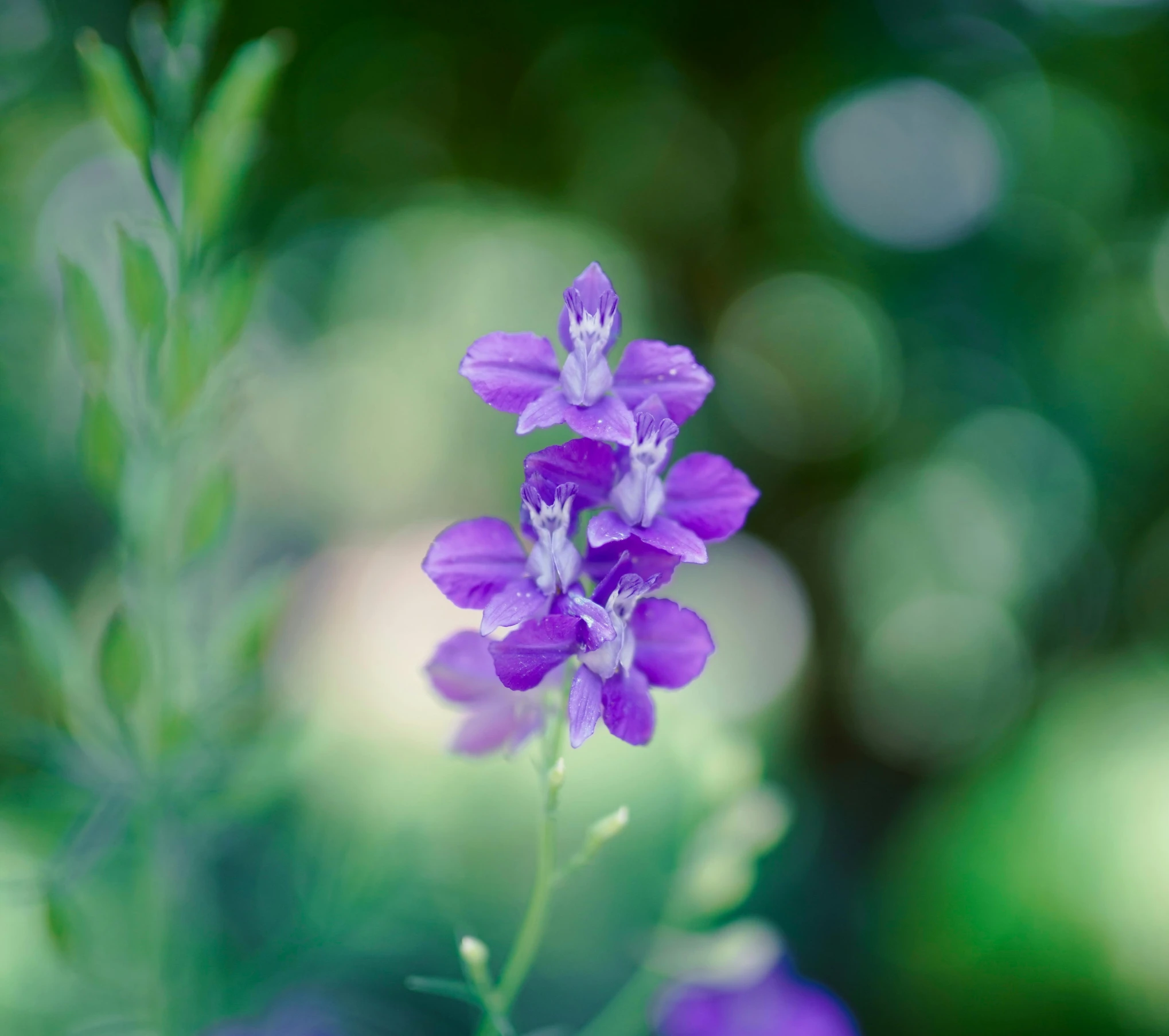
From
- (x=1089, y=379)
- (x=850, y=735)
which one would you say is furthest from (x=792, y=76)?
(x=850, y=735)

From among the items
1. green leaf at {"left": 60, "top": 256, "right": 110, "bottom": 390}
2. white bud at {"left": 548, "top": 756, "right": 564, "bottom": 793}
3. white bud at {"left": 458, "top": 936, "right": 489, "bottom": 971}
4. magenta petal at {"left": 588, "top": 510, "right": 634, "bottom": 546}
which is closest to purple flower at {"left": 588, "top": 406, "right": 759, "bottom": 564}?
magenta petal at {"left": 588, "top": 510, "right": 634, "bottom": 546}

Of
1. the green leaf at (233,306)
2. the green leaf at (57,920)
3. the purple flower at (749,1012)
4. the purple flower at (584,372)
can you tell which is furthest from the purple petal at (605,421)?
the purple flower at (749,1012)

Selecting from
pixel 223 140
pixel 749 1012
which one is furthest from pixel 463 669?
pixel 749 1012

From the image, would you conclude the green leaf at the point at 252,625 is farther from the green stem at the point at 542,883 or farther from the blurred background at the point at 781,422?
the blurred background at the point at 781,422

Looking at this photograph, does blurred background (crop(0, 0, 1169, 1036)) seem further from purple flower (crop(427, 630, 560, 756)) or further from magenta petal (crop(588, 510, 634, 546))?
magenta petal (crop(588, 510, 634, 546))

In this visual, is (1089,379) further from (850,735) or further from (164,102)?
(164,102)

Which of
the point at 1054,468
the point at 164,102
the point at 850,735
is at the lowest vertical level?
the point at 850,735

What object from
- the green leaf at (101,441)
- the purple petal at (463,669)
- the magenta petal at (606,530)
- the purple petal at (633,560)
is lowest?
the purple petal at (463,669)
